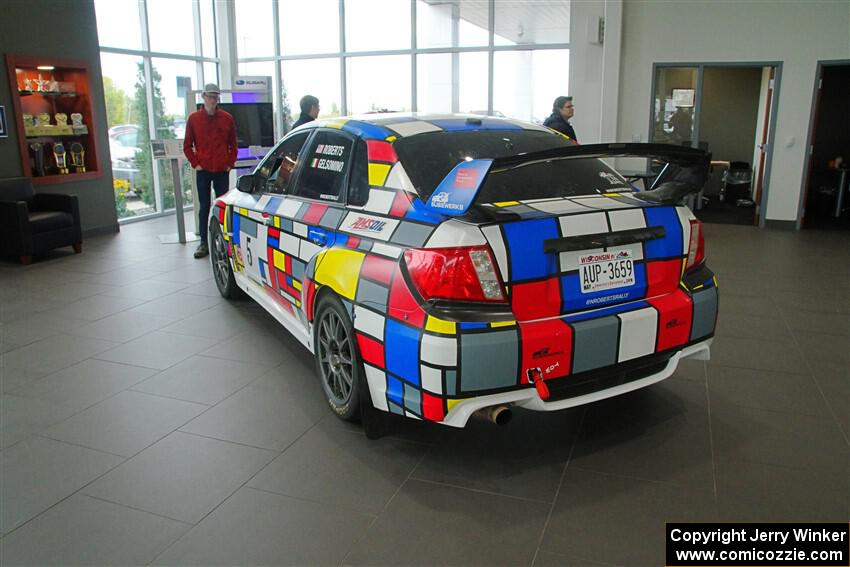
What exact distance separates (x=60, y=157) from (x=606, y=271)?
7.92 metres

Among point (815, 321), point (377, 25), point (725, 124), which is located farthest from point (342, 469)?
point (725, 124)

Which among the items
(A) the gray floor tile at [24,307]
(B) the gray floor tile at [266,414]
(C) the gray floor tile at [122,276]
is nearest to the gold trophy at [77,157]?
(C) the gray floor tile at [122,276]

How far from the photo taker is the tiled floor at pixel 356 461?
2.32 m

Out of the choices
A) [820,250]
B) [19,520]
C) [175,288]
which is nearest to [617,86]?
[820,250]

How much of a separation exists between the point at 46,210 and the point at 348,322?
614 centimetres

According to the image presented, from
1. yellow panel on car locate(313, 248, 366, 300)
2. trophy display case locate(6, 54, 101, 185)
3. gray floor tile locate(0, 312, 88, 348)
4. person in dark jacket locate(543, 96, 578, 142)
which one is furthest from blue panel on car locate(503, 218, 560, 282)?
trophy display case locate(6, 54, 101, 185)

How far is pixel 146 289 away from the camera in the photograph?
230 inches

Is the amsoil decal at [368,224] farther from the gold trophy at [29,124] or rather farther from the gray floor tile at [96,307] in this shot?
the gold trophy at [29,124]

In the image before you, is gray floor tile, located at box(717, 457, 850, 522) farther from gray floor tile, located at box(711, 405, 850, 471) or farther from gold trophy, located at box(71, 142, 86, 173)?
gold trophy, located at box(71, 142, 86, 173)

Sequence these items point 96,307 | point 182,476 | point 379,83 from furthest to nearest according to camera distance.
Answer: point 379,83 → point 96,307 → point 182,476

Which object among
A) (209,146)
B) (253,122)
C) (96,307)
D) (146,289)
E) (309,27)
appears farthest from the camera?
(309,27)

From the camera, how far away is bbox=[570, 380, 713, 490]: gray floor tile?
2744mm

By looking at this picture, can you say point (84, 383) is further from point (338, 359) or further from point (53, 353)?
point (338, 359)

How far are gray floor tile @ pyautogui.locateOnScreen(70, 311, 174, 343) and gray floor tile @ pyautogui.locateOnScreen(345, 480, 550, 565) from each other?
279cm
